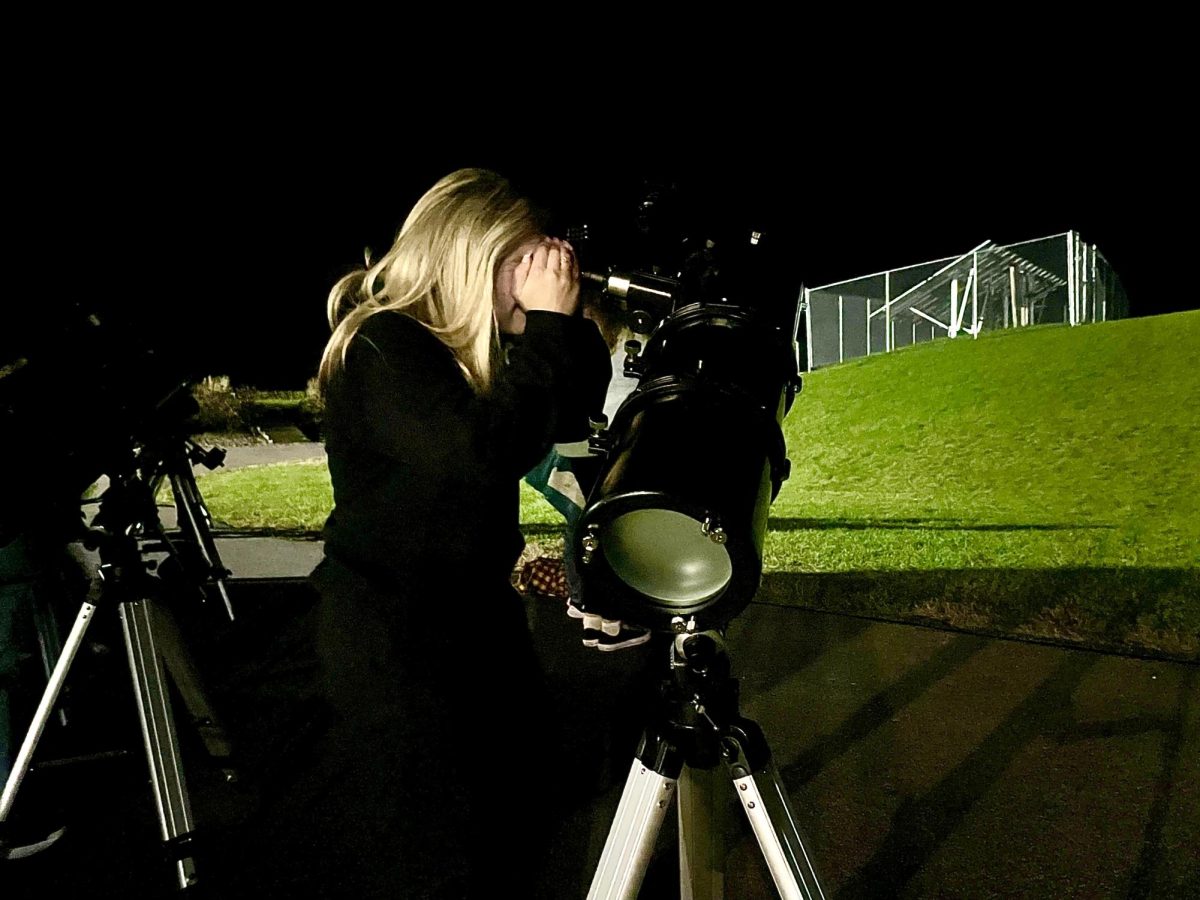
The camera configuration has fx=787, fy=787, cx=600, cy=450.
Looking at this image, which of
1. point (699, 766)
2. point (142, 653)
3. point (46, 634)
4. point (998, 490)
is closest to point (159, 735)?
point (142, 653)

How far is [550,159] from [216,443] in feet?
14.2

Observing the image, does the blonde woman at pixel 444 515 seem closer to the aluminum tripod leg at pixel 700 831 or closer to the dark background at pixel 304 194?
the aluminum tripod leg at pixel 700 831

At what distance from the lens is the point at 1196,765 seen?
2.28 meters

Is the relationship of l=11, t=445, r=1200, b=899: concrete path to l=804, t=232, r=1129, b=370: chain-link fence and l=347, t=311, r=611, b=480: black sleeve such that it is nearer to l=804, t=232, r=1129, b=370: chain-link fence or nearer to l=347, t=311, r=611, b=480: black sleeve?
l=347, t=311, r=611, b=480: black sleeve

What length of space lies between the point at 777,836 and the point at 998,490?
4.87 m

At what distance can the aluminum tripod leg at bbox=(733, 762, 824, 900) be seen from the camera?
84cm

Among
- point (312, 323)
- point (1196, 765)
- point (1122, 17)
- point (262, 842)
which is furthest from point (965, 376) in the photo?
point (262, 842)

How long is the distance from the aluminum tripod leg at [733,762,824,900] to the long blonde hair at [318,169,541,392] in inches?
23.5

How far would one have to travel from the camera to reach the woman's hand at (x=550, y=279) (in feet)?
3.26

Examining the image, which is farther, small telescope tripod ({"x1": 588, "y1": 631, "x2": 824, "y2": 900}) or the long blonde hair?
the long blonde hair

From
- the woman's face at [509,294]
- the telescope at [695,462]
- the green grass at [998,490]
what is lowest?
the green grass at [998,490]

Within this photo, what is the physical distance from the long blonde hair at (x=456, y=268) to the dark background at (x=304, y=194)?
2.45 meters

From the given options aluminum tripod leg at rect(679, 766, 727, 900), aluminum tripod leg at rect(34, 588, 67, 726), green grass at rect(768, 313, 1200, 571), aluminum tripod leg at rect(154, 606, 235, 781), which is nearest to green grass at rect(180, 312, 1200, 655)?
green grass at rect(768, 313, 1200, 571)

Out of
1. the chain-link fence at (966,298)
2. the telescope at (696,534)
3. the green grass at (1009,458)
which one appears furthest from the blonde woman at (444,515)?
the chain-link fence at (966,298)
